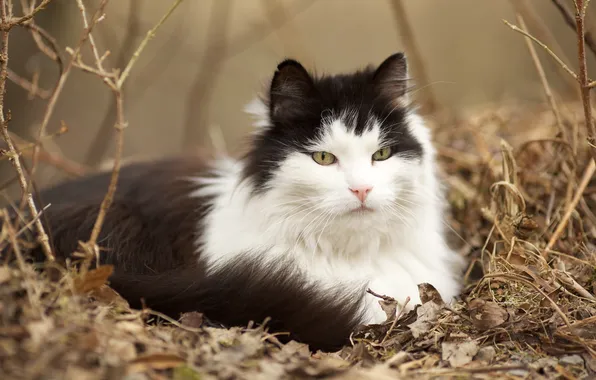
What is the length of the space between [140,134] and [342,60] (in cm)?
273

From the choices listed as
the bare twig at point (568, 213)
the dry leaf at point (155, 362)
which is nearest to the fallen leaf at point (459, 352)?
the bare twig at point (568, 213)

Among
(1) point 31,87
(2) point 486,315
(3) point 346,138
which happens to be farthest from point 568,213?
(1) point 31,87

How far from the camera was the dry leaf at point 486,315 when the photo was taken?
188 cm

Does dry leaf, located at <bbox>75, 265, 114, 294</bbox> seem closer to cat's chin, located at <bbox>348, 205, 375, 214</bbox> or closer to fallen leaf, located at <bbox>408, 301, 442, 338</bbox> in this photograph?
cat's chin, located at <bbox>348, 205, 375, 214</bbox>

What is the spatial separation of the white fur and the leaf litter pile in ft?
0.68

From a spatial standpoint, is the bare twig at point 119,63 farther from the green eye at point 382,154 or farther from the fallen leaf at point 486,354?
the fallen leaf at point 486,354

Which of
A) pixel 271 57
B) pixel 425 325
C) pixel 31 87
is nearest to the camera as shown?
pixel 425 325

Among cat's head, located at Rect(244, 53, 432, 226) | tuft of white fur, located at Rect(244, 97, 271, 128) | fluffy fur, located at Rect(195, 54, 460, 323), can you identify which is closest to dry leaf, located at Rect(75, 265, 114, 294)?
fluffy fur, located at Rect(195, 54, 460, 323)

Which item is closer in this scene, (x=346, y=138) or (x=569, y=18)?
(x=346, y=138)

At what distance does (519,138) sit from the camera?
3.53 metres

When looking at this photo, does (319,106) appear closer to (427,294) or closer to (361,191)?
(361,191)

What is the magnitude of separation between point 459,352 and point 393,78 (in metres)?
1.08

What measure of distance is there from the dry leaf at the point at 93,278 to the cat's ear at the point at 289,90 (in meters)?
0.93

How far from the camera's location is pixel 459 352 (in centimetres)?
175
